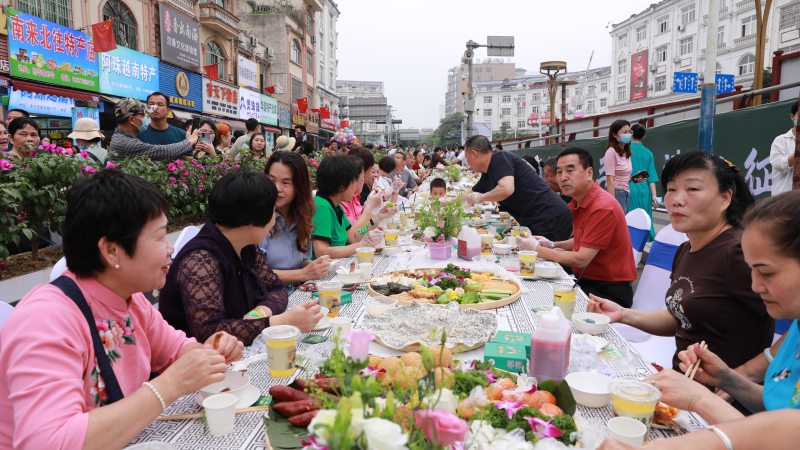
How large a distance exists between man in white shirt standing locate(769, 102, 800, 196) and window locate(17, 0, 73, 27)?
12.9 metres

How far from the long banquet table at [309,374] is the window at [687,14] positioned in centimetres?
3975

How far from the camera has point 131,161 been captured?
4910mm

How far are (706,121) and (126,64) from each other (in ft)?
42.4

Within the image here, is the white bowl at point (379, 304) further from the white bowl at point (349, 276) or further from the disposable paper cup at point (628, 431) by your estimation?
the disposable paper cup at point (628, 431)

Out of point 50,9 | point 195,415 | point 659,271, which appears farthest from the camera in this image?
point 50,9

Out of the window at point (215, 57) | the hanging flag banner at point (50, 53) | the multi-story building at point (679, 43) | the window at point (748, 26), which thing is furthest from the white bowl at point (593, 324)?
the window at point (748, 26)

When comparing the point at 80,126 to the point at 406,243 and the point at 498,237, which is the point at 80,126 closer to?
the point at 406,243

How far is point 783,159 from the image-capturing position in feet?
14.9

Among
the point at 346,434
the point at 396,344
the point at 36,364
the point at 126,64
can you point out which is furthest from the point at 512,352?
the point at 126,64

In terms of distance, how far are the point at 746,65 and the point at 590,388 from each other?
3583cm

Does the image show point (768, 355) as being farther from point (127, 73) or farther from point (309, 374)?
point (127, 73)

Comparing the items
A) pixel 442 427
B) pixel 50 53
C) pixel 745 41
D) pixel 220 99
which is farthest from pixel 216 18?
pixel 745 41

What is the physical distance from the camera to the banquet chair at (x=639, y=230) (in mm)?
3828

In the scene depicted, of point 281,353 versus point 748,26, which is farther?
point 748,26
